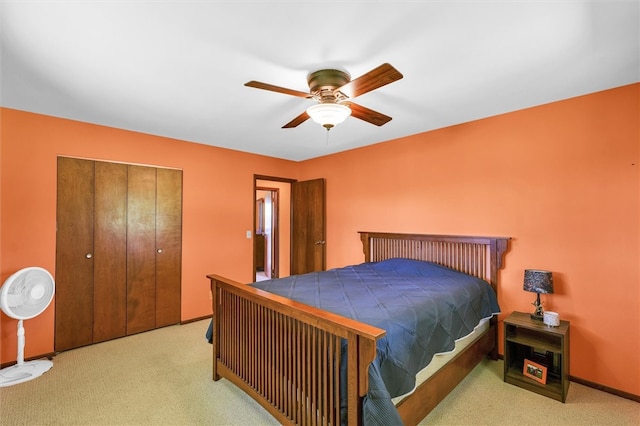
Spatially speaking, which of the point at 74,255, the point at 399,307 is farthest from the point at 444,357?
the point at 74,255

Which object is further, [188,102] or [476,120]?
[476,120]

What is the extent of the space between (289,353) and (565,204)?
8.70ft

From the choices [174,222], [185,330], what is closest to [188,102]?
[174,222]

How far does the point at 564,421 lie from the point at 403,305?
137 cm

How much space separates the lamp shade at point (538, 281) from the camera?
7.97 ft

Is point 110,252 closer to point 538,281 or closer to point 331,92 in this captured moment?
point 331,92

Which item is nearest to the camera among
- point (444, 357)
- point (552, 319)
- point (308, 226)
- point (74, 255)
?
point (444, 357)

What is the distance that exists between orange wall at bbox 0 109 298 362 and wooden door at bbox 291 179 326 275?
0.48 metres

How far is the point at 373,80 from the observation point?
5.75 ft

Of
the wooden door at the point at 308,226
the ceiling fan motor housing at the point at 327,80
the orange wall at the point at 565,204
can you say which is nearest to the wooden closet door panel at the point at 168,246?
the wooden door at the point at 308,226

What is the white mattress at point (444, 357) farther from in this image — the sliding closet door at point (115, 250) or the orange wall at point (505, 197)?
the sliding closet door at point (115, 250)

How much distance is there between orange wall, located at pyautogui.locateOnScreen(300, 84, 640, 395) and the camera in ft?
7.61

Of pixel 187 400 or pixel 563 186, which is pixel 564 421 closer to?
pixel 563 186

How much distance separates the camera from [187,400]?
2.23 m
